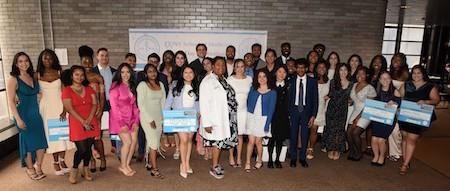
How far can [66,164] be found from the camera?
15.5ft

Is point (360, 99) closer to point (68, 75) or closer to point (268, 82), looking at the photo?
point (268, 82)

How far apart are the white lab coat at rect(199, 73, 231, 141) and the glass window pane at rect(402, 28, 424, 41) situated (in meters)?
15.6

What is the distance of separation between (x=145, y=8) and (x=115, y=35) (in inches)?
32.2

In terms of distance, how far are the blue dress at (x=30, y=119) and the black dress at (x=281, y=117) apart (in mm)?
3092

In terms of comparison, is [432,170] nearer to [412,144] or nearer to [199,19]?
[412,144]

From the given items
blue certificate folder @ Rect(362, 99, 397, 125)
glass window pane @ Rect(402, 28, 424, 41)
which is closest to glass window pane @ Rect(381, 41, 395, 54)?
glass window pane @ Rect(402, 28, 424, 41)

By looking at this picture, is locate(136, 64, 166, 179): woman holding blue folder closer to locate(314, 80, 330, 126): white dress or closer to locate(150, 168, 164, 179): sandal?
locate(150, 168, 164, 179): sandal

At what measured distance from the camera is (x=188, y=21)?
255 inches

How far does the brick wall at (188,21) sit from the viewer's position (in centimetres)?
615

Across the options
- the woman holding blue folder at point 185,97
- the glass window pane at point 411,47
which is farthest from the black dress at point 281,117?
the glass window pane at point 411,47

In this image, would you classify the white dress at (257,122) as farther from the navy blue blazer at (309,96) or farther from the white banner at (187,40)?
the white banner at (187,40)

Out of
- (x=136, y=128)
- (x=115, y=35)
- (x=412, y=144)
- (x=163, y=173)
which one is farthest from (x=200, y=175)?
(x=115, y=35)

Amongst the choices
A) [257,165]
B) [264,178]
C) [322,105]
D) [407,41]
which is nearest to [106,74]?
[257,165]

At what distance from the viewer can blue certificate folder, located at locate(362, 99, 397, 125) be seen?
441 centimetres
